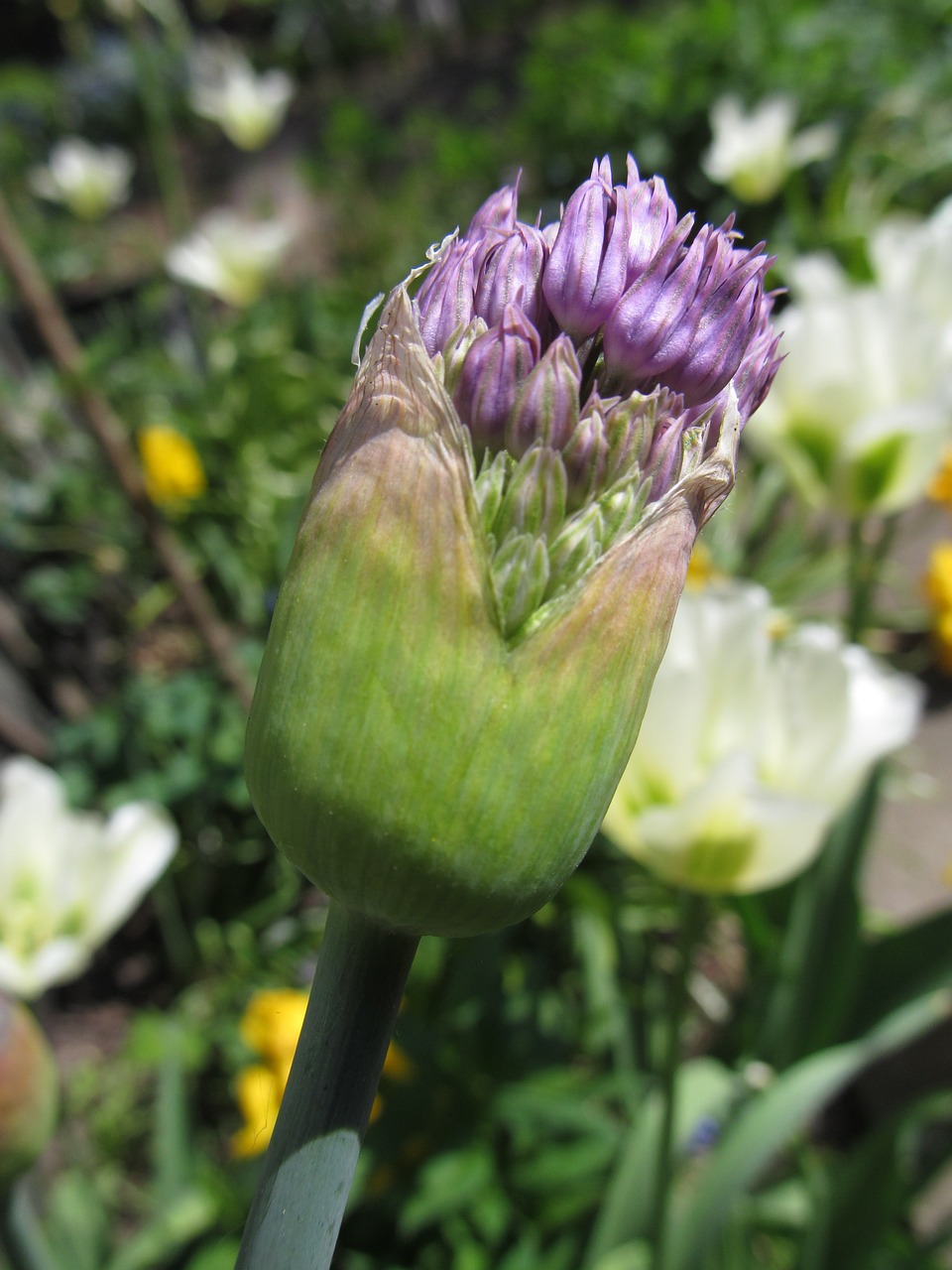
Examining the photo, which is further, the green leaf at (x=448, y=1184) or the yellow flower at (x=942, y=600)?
the yellow flower at (x=942, y=600)

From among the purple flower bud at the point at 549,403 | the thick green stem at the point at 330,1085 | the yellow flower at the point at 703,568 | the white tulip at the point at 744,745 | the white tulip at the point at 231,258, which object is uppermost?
the purple flower bud at the point at 549,403

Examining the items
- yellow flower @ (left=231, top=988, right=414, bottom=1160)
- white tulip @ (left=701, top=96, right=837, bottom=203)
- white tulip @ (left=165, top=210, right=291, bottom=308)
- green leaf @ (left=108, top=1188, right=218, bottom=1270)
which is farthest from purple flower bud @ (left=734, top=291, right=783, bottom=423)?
white tulip @ (left=165, top=210, right=291, bottom=308)

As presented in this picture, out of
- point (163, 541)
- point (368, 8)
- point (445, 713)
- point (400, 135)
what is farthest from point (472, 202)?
point (368, 8)

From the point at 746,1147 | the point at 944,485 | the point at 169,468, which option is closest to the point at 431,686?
the point at 746,1147

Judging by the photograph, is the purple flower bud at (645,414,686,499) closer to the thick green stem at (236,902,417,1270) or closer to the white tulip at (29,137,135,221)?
the thick green stem at (236,902,417,1270)

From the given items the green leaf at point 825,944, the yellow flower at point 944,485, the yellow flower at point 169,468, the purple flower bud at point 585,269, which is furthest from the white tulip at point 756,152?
the purple flower bud at point 585,269

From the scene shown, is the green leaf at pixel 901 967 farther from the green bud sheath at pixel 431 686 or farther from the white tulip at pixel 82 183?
the white tulip at pixel 82 183
